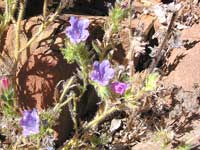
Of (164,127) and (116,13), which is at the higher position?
(116,13)

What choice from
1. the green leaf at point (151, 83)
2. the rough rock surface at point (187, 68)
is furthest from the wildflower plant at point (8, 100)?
the rough rock surface at point (187, 68)

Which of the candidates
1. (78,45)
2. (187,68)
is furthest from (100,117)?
(187,68)

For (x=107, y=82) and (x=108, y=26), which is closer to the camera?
(x=107, y=82)

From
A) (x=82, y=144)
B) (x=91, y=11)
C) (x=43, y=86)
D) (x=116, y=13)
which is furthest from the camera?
(x=91, y=11)

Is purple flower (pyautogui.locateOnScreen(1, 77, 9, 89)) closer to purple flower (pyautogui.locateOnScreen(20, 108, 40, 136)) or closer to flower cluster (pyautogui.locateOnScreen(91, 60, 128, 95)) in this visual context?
purple flower (pyautogui.locateOnScreen(20, 108, 40, 136))

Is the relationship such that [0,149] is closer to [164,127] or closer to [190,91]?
[164,127]

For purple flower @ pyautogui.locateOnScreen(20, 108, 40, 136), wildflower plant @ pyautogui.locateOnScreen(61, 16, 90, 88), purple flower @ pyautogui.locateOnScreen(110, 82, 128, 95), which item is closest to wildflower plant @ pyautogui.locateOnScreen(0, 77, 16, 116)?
purple flower @ pyautogui.locateOnScreen(20, 108, 40, 136)

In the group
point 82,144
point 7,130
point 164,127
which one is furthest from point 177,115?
point 7,130

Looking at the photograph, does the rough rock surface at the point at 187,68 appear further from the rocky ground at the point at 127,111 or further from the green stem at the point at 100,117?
the green stem at the point at 100,117
